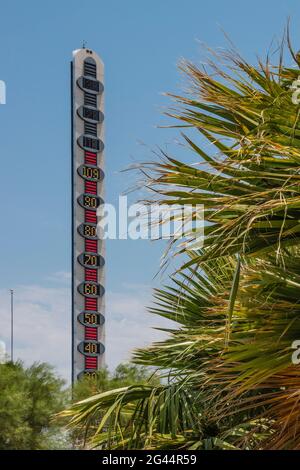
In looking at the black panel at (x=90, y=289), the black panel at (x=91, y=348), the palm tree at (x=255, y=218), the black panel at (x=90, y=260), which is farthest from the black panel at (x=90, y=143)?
the palm tree at (x=255, y=218)

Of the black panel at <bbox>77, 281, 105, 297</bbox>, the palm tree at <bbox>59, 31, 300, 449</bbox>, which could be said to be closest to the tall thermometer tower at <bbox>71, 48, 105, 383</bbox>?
the black panel at <bbox>77, 281, 105, 297</bbox>

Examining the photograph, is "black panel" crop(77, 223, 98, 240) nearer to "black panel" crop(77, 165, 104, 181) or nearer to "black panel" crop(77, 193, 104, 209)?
"black panel" crop(77, 193, 104, 209)

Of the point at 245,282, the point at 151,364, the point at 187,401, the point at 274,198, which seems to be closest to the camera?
the point at 274,198

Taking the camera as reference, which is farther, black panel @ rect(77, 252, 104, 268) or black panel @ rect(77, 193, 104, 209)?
black panel @ rect(77, 193, 104, 209)

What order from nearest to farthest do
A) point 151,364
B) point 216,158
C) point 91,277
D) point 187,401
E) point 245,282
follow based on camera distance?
point 216,158, point 245,282, point 187,401, point 151,364, point 91,277

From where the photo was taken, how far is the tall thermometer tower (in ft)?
98.5

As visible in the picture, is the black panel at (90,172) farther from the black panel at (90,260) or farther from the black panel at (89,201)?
the black panel at (90,260)

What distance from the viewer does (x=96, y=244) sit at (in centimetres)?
3070

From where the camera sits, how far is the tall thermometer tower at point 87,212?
98.5ft

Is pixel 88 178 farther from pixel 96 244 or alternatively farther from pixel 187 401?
pixel 187 401

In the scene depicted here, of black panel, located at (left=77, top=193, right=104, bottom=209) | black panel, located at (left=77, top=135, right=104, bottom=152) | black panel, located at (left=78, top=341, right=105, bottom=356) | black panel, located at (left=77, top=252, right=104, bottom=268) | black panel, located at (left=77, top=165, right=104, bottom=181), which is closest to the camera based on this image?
black panel, located at (left=78, top=341, right=105, bottom=356)

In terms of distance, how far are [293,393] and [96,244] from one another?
2576 cm
